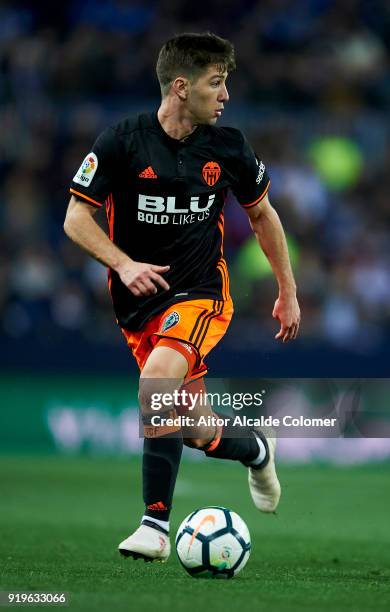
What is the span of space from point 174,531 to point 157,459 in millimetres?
1998

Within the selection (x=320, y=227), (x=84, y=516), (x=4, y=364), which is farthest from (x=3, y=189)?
(x=84, y=516)

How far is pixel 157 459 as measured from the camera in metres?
5.84

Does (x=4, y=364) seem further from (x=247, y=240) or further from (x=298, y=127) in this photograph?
(x=298, y=127)

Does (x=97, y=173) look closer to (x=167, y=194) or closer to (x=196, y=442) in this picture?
(x=167, y=194)

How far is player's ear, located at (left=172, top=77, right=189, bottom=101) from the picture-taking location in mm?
6047

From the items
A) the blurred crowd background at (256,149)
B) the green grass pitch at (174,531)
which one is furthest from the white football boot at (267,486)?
the blurred crowd background at (256,149)

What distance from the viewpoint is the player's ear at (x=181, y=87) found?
6047mm

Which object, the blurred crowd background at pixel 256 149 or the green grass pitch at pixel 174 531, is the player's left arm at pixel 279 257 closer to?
the green grass pitch at pixel 174 531

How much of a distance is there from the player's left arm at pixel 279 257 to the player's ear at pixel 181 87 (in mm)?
750

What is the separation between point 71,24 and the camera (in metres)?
16.3

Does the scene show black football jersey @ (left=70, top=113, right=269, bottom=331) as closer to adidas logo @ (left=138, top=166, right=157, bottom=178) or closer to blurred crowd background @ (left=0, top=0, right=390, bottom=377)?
adidas logo @ (left=138, top=166, right=157, bottom=178)

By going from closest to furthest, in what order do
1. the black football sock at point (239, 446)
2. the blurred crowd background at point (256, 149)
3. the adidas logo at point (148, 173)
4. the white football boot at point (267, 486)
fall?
1. the adidas logo at point (148, 173)
2. the black football sock at point (239, 446)
3. the white football boot at point (267, 486)
4. the blurred crowd background at point (256, 149)

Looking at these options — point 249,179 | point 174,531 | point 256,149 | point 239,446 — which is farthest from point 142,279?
point 256,149

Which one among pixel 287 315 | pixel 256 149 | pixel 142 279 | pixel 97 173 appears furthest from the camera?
pixel 256 149
